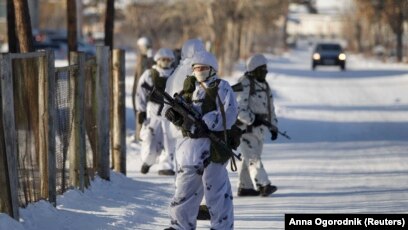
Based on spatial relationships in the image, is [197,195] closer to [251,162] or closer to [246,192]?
[251,162]

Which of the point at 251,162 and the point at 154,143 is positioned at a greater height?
the point at 251,162

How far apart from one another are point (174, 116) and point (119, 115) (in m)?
5.00

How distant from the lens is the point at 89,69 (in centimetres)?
1238

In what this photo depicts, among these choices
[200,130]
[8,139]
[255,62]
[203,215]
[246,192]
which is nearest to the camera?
[8,139]

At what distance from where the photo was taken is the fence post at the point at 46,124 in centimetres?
1010

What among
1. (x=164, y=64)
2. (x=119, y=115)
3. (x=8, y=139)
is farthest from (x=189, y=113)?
(x=164, y=64)

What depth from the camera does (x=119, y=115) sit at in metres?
14.1

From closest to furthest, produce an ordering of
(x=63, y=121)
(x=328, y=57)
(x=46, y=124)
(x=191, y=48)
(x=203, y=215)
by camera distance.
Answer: (x=46, y=124)
(x=203, y=215)
(x=63, y=121)
(x=191, y=48)
(x=328, y=57)

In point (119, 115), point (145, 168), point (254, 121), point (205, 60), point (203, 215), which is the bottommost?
point (145, 168)

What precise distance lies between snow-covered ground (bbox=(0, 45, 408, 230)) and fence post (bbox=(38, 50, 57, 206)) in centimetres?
27

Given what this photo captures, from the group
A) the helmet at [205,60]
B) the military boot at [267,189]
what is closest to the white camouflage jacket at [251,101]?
Answer: the military boot at [267,189]

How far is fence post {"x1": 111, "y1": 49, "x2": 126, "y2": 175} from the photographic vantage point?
13867 millimetres

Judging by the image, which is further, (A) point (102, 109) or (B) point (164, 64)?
(B) point (164, 64)

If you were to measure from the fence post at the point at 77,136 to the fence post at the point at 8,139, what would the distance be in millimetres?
2455
